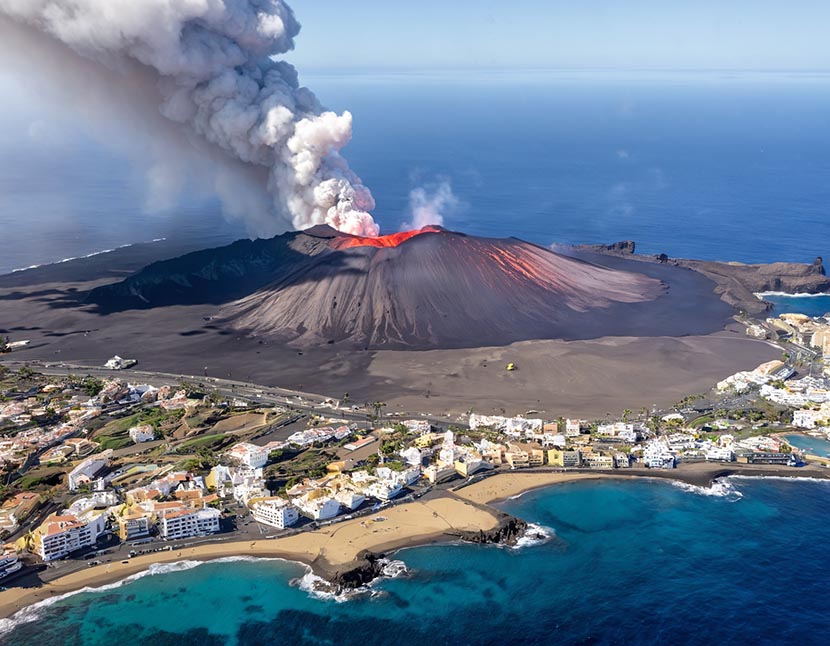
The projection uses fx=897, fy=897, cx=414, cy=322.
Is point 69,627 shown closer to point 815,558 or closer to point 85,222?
point 815,558

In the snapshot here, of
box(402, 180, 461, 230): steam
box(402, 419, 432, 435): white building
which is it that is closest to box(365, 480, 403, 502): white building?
box(402, 419, 432, 435): white building

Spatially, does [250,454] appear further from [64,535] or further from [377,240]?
[377,240]

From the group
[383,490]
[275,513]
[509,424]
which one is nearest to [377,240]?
[509,424]

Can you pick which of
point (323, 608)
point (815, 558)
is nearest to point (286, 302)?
point (323, 608)

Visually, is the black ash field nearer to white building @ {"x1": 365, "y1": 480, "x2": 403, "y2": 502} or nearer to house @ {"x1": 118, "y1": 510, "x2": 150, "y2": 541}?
white building @ {"x1": 365, "y1": 480, "x2": 403, "y2": 502}

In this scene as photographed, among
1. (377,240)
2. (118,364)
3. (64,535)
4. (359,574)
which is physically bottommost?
(359,574)

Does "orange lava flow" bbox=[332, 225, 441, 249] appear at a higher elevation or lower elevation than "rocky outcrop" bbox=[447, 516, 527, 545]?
higher
